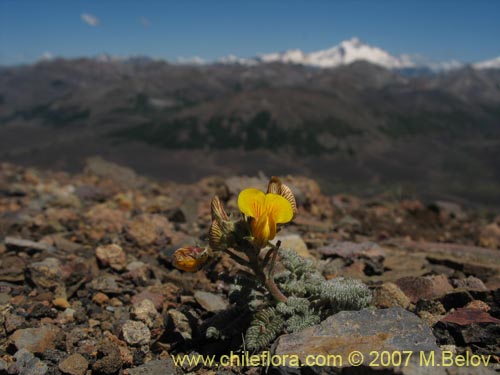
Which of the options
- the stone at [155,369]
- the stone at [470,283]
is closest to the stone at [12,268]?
the stone at [155,369]

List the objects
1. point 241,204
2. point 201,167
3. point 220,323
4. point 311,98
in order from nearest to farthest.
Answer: point 241,204 → point 220,323 → point 201,167 → point 311,98

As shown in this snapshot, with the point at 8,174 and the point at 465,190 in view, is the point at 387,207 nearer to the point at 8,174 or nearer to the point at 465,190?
the point at 8,174

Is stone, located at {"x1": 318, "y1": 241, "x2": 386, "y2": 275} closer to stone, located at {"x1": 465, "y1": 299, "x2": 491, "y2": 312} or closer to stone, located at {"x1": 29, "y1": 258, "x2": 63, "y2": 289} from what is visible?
stone, located at {"x1": 465, "y1": 299, "x2": 491, "y2": 312}

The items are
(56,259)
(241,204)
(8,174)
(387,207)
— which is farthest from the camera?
(8,174)

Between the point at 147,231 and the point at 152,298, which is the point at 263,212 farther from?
the point at 147,231

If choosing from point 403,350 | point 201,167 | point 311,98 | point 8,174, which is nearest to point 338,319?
point 403,350

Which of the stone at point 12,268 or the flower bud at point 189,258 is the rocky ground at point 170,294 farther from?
the flower bud at point 189,258

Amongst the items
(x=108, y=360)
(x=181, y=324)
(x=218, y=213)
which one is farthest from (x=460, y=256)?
(x=108, y=360)
